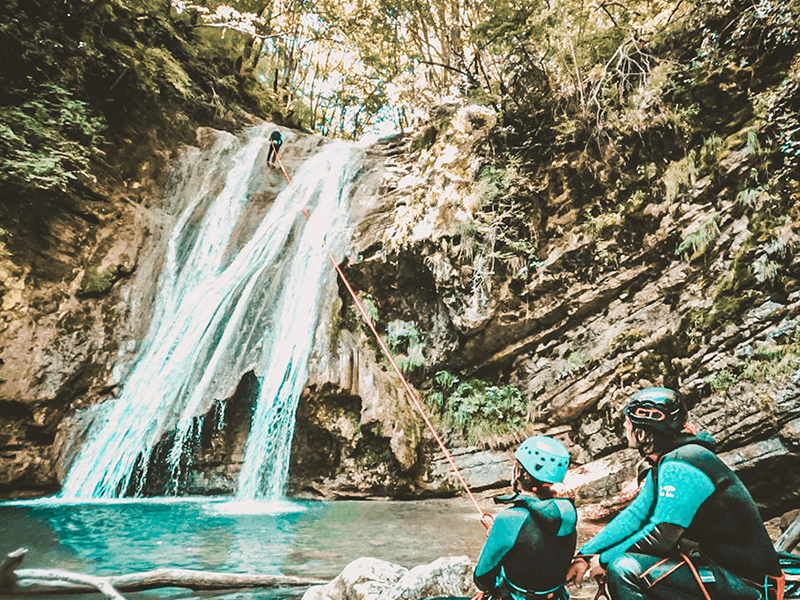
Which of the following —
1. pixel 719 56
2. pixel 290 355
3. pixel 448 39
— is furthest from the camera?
pixel 448 39

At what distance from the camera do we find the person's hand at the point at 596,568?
2.04 meters

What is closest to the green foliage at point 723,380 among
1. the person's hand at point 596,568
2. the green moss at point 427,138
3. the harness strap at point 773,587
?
the harness strap at point 773,587

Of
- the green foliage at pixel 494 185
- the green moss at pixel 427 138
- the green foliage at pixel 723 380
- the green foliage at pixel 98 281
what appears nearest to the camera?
the green foliage at pixel 723 380

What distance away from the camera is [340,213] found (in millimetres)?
11984

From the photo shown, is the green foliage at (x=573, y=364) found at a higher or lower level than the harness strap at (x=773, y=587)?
higher

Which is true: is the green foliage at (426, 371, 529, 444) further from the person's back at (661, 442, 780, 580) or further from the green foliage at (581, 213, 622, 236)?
the person's back at (661, 442, 780, 580)

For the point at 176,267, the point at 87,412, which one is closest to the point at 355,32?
the point at 176,267

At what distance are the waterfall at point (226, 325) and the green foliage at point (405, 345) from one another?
1.77m

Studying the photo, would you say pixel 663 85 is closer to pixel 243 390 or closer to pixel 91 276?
pixel 243 390

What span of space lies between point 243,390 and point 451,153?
23.4 feet

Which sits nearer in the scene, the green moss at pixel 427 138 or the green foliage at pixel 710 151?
the green foliage at pixel 710 151

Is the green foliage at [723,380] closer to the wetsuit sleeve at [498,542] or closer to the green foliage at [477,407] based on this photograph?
the green foliage at [477,407]

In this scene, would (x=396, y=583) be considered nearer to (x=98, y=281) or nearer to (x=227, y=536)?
(x=227, y=536)

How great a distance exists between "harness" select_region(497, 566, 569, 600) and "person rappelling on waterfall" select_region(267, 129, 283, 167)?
45.1 feet
